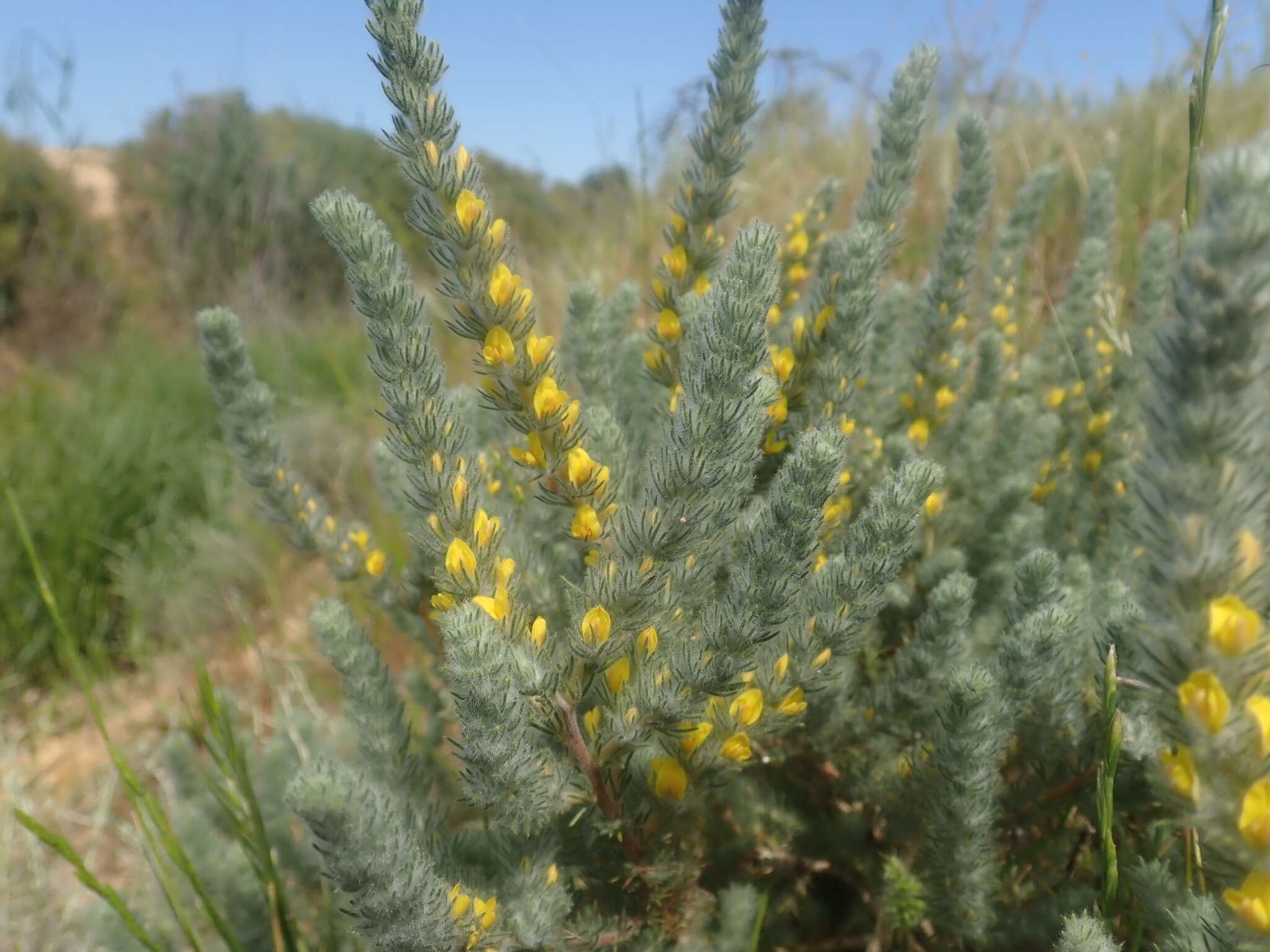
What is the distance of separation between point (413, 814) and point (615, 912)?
0.28 m

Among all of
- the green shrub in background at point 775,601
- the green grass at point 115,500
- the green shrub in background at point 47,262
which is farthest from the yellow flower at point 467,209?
the green shrub in background at point 47,262

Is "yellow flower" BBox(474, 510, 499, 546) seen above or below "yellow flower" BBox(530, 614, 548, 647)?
above

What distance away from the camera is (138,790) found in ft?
3.47

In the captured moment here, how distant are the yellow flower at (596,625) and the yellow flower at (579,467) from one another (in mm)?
133

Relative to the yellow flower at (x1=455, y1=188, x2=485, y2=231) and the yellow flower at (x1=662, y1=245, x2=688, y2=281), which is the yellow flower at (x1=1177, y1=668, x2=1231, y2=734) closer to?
the yellow flower at (x1=455, y1=188, x2=485, y2=231)

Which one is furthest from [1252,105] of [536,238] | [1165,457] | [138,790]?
[536,238]

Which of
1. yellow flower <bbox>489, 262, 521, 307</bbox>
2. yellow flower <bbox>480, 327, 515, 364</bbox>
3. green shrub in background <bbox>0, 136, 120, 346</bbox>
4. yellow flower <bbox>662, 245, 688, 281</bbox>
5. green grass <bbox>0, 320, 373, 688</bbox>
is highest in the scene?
green shrub in background <bbox>0, 136, 120, 346</bbox>

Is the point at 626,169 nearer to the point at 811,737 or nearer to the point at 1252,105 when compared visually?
the point at 1252,105

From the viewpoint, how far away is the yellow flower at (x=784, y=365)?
44.4 inches

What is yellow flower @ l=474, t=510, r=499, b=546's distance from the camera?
0.81 metres

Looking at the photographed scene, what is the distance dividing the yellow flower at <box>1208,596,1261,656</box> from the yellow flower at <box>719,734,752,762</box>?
464 mm

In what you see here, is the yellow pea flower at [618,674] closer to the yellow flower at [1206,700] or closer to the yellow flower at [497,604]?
the yellow flower at [497,604]

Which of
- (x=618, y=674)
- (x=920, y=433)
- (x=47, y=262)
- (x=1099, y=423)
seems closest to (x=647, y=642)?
(x=618, y=674)

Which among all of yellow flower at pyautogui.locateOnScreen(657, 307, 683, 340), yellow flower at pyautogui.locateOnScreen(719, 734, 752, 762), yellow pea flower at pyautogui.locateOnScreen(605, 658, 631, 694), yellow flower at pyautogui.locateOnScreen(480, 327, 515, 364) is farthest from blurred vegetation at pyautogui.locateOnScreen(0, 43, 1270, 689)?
yellow flower at pyautogui.locateOnScreen(719, 734, 752, 762)
